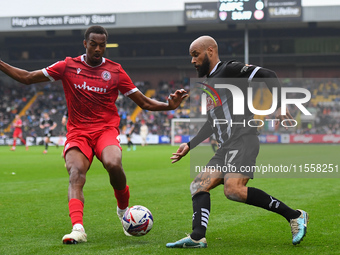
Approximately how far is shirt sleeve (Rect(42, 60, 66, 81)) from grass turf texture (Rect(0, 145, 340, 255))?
69.1 inches

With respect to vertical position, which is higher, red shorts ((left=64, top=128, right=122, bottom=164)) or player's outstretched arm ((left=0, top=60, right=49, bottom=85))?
player's outstretched arm ((left=0, top=60, right=49, bottom=85))

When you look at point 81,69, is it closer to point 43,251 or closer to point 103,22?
point 43,251

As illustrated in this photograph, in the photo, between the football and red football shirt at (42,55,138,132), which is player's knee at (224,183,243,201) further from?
red football shirt at (42,55,138,132)

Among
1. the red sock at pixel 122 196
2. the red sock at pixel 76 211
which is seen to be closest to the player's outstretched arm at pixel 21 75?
the red sock at pixel 76 211

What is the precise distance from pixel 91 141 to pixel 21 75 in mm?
1035

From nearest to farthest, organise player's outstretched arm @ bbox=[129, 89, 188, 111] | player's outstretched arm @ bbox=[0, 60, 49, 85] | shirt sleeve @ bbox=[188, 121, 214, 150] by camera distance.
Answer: shirt sleeve @ bbox=[188, 121, 214, 150], player's outstretched arm @ bbox=[0, 60, 49, 85], player's outstretched arm @ bbox=[129, 89, 188, 111]

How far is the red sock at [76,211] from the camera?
5.23 metres

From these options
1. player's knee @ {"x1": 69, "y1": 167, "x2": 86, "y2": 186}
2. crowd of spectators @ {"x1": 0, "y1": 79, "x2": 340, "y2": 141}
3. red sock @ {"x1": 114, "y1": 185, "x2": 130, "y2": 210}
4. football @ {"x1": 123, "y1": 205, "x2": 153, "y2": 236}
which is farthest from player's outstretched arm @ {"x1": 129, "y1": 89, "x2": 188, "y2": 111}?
crowd of spectators @ {"x1": 0, "y1": 79, "x2": 340, "y2": 141}

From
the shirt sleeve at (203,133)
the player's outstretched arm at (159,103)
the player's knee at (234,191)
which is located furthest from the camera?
the player's outstretched arm at (159,103)

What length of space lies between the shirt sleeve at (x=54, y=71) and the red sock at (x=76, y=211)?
4.67ft

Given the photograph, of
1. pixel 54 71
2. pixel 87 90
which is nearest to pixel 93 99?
pixel 87 90

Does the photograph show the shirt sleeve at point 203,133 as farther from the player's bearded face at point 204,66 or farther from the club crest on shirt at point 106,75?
the club crest on shirt at point 106,75

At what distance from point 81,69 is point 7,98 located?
4521cm

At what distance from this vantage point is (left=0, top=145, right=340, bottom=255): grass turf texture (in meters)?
5.02
